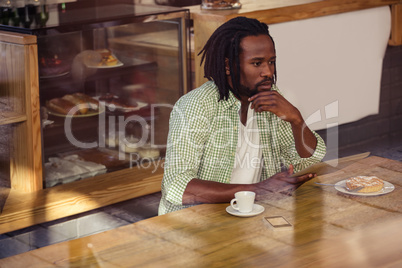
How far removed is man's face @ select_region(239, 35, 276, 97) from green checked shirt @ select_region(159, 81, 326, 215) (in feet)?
0.42

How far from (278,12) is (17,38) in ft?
5.67

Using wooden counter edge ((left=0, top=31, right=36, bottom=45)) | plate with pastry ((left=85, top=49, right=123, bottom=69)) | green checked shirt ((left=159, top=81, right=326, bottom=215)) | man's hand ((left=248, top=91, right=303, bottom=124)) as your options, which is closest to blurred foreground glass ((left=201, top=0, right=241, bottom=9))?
plate with pastry ((left=85, top=49, right=123, bottom=69))

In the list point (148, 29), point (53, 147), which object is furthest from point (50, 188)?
point (148, 29)

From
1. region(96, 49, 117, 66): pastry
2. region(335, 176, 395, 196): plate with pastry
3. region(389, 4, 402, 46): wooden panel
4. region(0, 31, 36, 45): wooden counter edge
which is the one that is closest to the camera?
region(335, 176, 395, 196): plate with pastry

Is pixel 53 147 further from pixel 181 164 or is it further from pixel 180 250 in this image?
pixel 180 250

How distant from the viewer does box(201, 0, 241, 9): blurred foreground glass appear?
4465 millimetres

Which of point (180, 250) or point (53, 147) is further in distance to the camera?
point (53, 147)

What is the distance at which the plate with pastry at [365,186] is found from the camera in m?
2.50

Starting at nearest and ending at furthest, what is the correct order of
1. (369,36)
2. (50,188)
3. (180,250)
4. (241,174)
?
(180,250) < (241,174) < (50,188) < (369,36)

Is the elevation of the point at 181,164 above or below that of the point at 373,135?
above

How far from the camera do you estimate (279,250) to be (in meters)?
2.06

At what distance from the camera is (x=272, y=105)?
2.72 metres

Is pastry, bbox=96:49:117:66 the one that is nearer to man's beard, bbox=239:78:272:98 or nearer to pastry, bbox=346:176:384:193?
man's beard, bbox=239:78:272:98

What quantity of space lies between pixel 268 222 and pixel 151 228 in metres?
0.37
